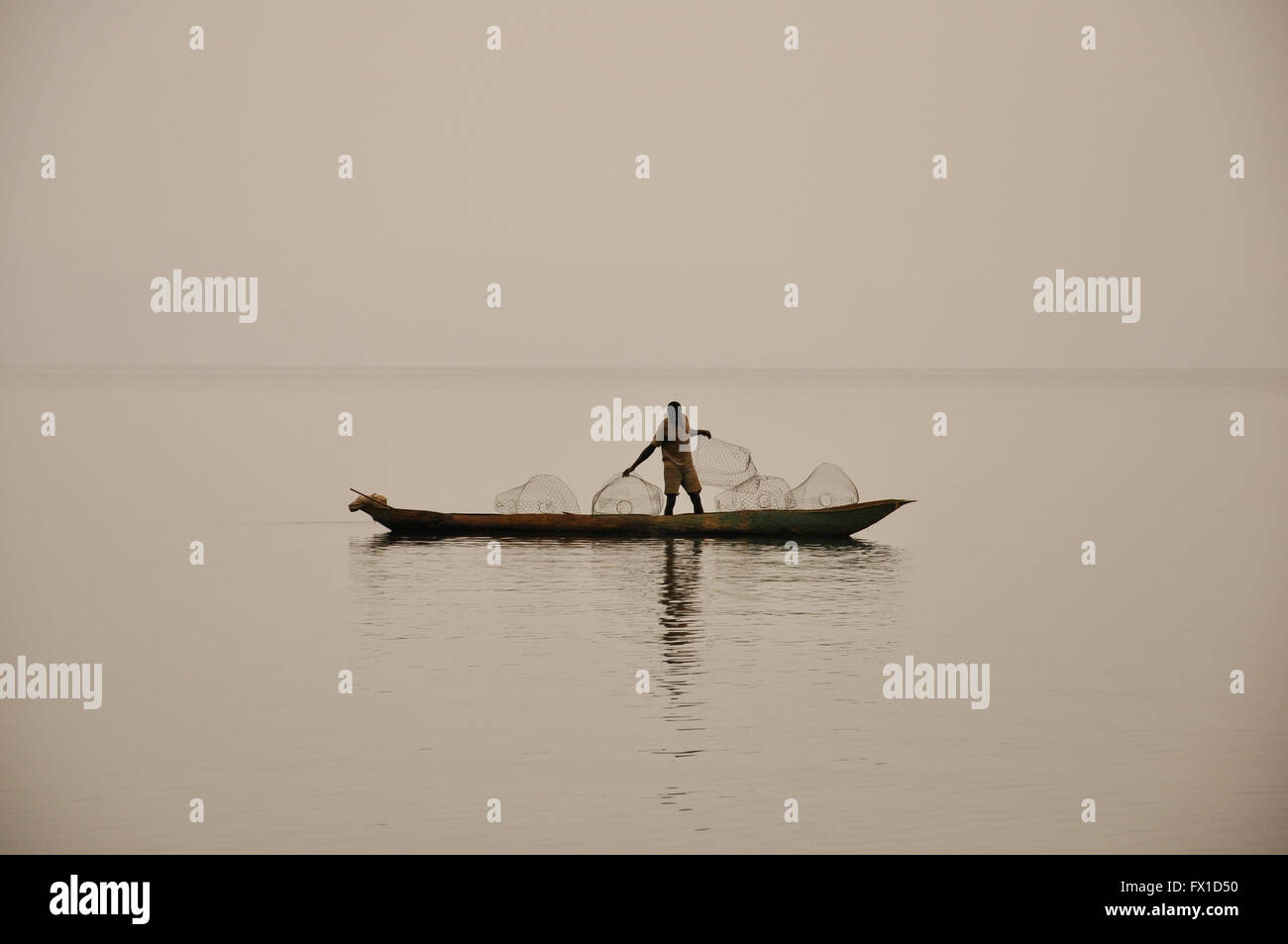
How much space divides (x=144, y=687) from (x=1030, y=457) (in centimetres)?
3166

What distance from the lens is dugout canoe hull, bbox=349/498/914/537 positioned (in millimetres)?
25219

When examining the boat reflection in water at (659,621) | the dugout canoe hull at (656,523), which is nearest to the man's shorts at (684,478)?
the dugout canoe hull at (656,523)

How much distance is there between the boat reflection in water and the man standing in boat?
0.86 meters

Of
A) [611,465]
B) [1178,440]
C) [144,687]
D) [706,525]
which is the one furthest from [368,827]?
[1178,440]

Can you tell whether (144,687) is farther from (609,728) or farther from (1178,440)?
(1178,440)

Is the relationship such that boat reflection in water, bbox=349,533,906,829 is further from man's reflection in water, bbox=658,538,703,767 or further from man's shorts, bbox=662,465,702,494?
man's shorts, bbox=662,465,702,494

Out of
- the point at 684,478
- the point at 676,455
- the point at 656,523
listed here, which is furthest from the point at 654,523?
the point at 676,455

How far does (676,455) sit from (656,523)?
1.17 meters

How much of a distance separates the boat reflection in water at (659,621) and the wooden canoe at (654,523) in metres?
0.26

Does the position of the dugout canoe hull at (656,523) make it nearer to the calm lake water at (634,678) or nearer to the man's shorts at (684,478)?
the calm lake water at (634,678)

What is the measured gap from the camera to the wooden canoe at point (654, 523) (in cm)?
2522

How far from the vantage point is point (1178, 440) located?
167 feet

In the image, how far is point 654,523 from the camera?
25484 mm

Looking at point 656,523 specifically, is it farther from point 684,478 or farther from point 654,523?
point 684,478
